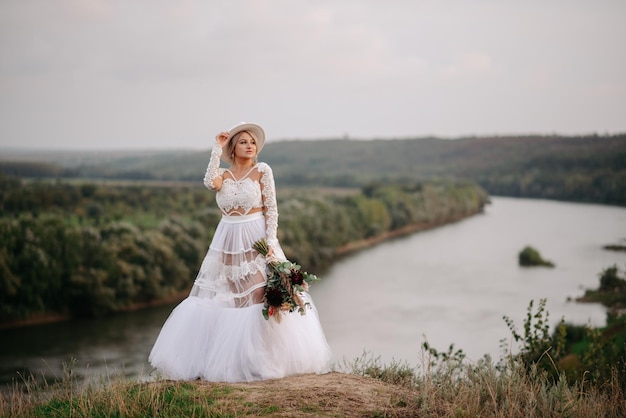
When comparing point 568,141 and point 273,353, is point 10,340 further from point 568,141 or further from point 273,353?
point 568,141

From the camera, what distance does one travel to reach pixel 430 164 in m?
130

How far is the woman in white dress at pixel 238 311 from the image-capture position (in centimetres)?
629

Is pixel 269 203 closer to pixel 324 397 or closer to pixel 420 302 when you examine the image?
pixel 324 397

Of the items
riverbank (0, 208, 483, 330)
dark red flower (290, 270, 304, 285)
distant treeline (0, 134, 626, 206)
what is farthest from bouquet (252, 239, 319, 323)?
distant treeline (0, 134, 626, 206)

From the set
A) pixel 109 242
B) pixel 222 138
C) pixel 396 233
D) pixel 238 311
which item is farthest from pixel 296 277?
pixel 396 233

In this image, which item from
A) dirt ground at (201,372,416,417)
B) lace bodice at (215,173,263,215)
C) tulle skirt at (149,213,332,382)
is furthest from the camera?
lace bodice at (215,173,263,215)

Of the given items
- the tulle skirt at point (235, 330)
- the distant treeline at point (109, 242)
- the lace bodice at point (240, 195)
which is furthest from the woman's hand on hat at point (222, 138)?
the distant treeline at point (109, 242)

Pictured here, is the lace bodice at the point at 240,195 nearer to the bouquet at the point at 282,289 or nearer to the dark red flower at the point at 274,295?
the bouquet at the point at 282,289

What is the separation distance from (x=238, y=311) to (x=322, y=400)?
1.34 meters

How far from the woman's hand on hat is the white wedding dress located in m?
0.14

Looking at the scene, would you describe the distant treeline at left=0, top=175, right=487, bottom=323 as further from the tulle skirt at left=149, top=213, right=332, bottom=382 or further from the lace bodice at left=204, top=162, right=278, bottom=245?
the lace bodice at left=204, top=162, right=278, bottom=245

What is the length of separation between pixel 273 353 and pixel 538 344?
5.12 m

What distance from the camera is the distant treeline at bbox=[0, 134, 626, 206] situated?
79.8 metres

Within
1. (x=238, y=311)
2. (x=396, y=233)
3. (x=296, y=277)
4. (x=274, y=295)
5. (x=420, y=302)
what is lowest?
(x=420, y=302)
